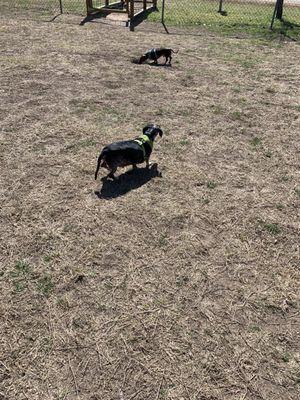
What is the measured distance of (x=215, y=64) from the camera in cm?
1043

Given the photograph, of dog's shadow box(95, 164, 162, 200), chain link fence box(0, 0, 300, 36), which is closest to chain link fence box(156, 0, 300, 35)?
chain link fence box(0, 0, 300, 36)

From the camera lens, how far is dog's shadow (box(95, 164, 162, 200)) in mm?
5355

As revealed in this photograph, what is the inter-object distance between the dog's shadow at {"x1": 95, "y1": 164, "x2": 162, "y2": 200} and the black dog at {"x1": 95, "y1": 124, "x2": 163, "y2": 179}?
5.5 inches

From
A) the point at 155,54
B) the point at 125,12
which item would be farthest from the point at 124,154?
the point at 125,12

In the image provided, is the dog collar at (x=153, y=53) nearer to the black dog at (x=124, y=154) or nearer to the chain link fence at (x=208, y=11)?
the black dog at (x=124, y=154)

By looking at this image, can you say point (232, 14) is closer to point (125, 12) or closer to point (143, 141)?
point (125, 12)

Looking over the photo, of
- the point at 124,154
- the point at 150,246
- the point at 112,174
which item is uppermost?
the point at 124,154

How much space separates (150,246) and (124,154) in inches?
57.1

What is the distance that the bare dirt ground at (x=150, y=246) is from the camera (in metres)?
3.32

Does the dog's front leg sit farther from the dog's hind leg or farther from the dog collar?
the dog collar

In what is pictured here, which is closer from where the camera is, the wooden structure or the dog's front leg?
the dog's front leg

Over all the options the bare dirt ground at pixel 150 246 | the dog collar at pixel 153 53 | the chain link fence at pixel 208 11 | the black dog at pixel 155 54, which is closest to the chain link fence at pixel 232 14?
the chain link fence at pixel 208 11

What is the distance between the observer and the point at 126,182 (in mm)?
5609

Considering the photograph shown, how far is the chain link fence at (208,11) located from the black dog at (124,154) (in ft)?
33.7
